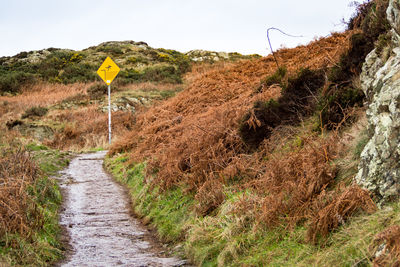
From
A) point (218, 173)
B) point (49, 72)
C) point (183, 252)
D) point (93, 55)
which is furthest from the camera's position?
point (93, 55)

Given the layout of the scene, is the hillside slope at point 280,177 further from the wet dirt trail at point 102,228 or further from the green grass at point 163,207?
the wet dirt trail at point 102,228

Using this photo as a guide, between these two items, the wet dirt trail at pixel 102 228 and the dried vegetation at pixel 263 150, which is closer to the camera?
the dried vegetation at pixel 263 150

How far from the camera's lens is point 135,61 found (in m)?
49.8

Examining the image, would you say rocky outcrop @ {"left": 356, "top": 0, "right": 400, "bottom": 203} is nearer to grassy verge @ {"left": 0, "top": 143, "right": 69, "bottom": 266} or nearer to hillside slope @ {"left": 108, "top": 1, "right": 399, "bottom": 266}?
hillside slope @ {"left": 108, "top": 1, "right": 399, "bottom": 266}

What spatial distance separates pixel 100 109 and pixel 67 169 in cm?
1527

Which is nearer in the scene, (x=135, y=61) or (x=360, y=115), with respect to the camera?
(x=360, y=115)

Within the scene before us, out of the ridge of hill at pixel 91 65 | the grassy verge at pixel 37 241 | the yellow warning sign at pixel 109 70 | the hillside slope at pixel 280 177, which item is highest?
the ridge of hill at pixel 91 65

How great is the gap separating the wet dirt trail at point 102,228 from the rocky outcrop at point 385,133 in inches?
121

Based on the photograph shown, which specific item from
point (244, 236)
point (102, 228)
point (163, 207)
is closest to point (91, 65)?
point (163, 207)

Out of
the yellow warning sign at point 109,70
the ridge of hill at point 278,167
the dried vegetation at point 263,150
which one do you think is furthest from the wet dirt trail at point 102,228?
the yellow warning sign at point 109,70

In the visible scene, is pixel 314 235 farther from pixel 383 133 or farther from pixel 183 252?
pixel 183 252

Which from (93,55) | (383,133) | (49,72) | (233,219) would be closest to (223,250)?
(233,219)

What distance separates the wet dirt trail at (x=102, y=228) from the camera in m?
6.66

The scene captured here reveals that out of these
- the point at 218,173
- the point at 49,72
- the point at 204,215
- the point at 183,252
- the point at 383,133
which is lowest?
the point at 183,252
